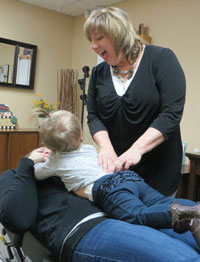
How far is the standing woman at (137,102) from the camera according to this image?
1.25 meters

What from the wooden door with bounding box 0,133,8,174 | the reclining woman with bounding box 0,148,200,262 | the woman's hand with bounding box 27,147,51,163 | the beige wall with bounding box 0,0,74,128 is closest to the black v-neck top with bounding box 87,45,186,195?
the woman's hand with bounding box 27,147,51,163

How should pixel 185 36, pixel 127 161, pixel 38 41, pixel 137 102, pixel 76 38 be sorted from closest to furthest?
pixel 127 161, pixel 137 102, pixel 185 36, pixel 38 41, pixel 76 38

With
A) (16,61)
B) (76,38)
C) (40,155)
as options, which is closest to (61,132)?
(40,155)

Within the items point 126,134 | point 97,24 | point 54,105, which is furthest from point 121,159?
point 54,105

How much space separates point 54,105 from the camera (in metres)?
4.81

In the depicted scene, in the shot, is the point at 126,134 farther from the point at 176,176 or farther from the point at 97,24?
the point at 97,24

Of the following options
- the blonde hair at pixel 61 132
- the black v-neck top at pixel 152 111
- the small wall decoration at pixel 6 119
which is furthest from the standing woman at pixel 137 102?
the small wall decoration at pixel 6 119

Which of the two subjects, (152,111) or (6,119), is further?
(6,119)

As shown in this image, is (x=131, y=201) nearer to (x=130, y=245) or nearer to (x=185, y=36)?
(x=130, y=245)

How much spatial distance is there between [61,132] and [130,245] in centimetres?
54

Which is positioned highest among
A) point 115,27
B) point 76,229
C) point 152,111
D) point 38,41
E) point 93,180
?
point 38,41

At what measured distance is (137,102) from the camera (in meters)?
1.31

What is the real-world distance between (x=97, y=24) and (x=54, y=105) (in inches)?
142

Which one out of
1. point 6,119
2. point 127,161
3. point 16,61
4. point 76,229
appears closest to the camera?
point 76,229
